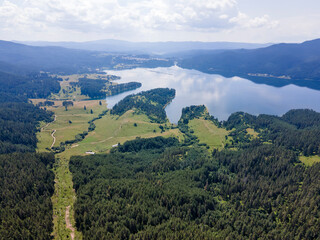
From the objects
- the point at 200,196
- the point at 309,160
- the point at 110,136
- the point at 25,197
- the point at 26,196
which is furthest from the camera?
the point at 110,136

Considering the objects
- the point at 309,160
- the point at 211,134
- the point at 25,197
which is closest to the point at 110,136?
the point at 211,134

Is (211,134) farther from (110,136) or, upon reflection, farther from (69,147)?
(69,147)

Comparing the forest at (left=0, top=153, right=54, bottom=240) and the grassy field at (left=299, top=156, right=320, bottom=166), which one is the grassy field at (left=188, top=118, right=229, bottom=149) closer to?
the grassy field at (left=299, top=156, right=320, bottom=166)

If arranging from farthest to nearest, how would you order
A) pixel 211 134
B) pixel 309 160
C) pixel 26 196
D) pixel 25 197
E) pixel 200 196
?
1. pixel 211 134
2. pixel 309 160
3. pixel 200 196
4. pixel 26 196
5. pixel 25 197

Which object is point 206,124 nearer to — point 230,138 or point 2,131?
point 230,138

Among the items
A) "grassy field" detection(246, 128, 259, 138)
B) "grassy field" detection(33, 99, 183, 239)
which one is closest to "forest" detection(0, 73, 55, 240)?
"grassy field" detection(33, 99, 183, 239)

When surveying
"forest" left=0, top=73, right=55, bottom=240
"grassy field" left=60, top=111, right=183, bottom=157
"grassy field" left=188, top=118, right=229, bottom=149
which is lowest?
"grassy field" left=60, top=111, right=183, bottom=157
